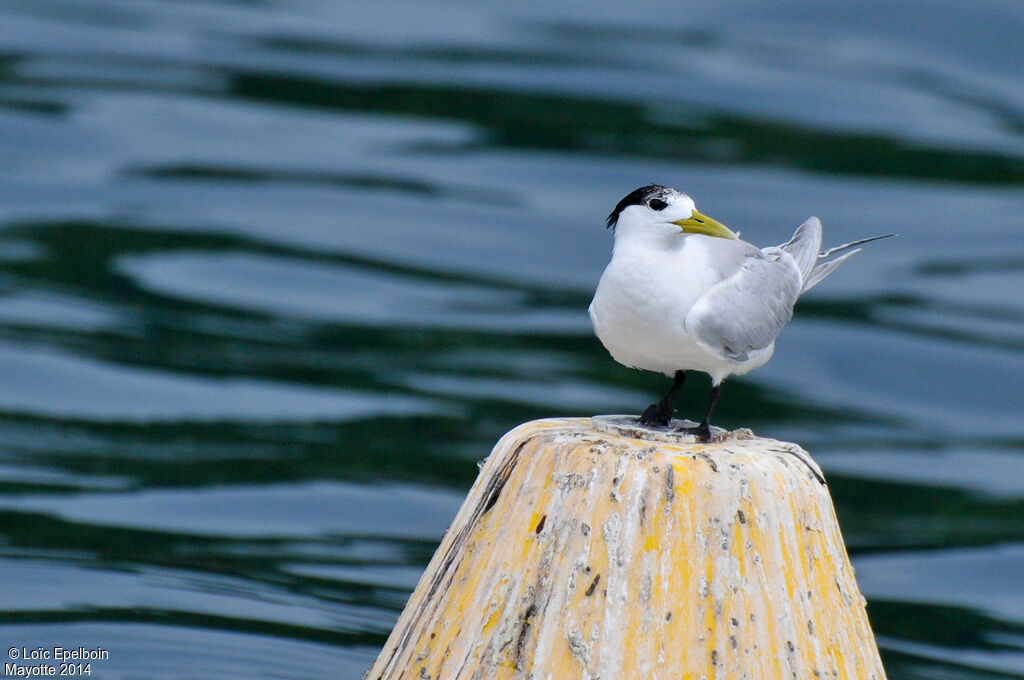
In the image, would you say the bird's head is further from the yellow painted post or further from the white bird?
the yellow painted post

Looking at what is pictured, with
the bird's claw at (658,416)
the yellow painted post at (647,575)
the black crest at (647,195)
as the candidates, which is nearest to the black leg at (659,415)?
the bird's claw at (658,416)

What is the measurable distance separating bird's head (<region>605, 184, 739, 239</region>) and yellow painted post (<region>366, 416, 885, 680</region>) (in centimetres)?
88

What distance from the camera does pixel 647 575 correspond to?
12.5 feet

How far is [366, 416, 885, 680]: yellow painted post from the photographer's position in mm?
3791

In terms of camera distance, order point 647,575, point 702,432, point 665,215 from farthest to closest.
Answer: point 665,215 < point 702,432 < point 647,575

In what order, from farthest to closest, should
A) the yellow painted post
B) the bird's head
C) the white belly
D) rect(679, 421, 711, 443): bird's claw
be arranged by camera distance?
the bird's head < the white belly < rect(679, 421, 711, 443): bird's claw < the yellow painted post

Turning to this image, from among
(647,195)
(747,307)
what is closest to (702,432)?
(747,307)

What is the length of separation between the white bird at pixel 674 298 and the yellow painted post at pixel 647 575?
537 millimetres

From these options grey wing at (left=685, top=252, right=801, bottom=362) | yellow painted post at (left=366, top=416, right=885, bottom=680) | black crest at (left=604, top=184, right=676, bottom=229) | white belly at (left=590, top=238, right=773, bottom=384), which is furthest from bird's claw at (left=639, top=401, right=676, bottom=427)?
black crest at (left=604, top=184, right=676, bottom=229)

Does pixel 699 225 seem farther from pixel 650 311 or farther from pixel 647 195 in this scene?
pixel 650 311

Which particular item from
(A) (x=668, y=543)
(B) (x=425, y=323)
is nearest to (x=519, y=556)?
(A) (x=668, y=543)

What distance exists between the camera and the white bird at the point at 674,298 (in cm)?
454

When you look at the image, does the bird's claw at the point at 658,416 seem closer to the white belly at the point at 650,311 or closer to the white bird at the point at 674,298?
the white bird at the point at 674,298

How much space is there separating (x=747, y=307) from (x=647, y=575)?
1.31m
